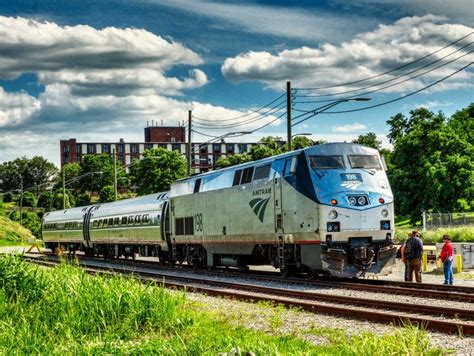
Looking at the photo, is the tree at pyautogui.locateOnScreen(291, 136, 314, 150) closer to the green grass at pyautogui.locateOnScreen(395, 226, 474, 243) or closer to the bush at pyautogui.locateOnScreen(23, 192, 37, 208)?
the bush at pyautogui.locateOnScreen(23, 192, 37, 208)

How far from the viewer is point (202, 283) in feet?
78.3

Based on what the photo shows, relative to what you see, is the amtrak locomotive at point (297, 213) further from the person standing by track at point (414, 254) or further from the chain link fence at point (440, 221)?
the chain link fence at point (440, 221)

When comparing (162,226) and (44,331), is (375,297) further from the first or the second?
(162,226)

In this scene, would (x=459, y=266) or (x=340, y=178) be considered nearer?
(x=340, y=178)

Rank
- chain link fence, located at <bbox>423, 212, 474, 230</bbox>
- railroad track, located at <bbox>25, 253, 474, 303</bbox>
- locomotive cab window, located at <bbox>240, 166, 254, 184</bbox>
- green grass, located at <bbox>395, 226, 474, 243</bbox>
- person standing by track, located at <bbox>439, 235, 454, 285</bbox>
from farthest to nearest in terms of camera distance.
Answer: chain link fence, located at <bbox>423, 212, 474, 230</bbox> → green grass, located at <bbox>395, 226, 474, 243</bbox> → locomotive cab window, located at <bbox>240, 166, 254, 184</bbox> → person standing by track, located at <bbox>439, 235, 454, 285</bbox> → railroad track, located at <bbox>25, 253, 474, 303</bbox>

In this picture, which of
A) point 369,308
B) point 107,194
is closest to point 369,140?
point 107,194

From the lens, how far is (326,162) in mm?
22172

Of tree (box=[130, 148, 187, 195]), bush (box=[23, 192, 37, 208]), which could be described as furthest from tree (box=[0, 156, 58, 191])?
tree (box=[130, 148, 187, 195])

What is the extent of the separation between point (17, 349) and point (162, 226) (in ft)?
80.3

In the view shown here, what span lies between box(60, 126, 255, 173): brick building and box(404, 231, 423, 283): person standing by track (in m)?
155

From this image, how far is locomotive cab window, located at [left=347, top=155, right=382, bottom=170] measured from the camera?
2245 cm

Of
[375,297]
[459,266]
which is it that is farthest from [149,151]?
[375,297]

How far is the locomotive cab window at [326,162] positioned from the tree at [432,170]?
40617 millimetres

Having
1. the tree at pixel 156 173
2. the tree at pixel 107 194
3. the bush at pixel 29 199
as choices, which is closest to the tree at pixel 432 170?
the tree at pixel 156 173
